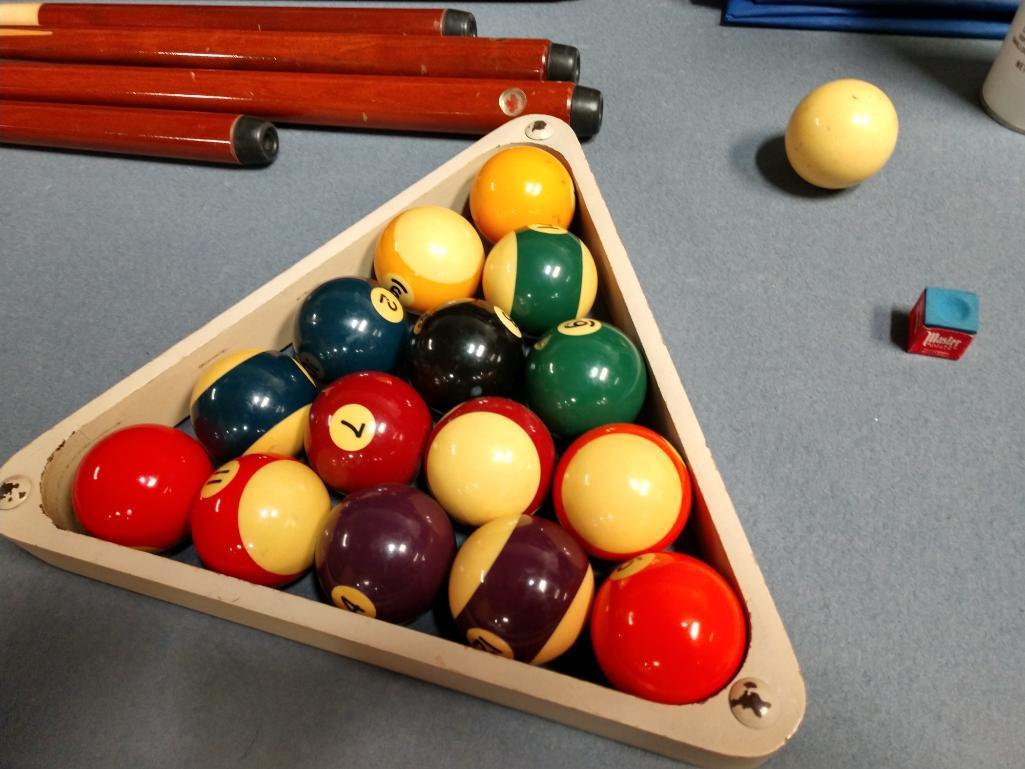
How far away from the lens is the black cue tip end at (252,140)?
4.44ft

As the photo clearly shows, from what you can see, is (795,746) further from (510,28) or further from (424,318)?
(510,28)

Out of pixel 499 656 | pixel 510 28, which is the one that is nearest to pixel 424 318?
pixel 499 656

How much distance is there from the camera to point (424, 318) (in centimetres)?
100

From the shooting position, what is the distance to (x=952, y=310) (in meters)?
1.06

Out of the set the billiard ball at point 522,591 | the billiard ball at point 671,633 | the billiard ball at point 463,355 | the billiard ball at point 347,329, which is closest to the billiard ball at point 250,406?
the billiard ball at point 347,329

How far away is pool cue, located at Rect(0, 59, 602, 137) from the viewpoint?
4.30ft

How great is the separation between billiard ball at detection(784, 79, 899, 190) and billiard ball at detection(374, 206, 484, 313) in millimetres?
584

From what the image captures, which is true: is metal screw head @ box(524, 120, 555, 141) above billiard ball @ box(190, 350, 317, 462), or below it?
above

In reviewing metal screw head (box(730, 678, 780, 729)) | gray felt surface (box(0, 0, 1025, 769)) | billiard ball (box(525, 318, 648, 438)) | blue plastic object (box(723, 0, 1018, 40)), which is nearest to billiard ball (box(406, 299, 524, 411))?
billiard ball (box(525, 318, 648, 438))

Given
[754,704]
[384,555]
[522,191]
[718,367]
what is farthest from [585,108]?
[754,704]

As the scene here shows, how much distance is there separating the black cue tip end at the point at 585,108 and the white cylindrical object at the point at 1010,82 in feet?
2.29

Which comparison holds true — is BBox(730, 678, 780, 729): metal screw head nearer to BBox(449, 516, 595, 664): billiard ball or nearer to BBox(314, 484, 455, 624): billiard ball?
BBox(449, 516, 595, 664): billiard ball

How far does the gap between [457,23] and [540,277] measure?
2.37 feet

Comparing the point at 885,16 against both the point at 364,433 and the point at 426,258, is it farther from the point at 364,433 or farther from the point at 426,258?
the point at 364,433
